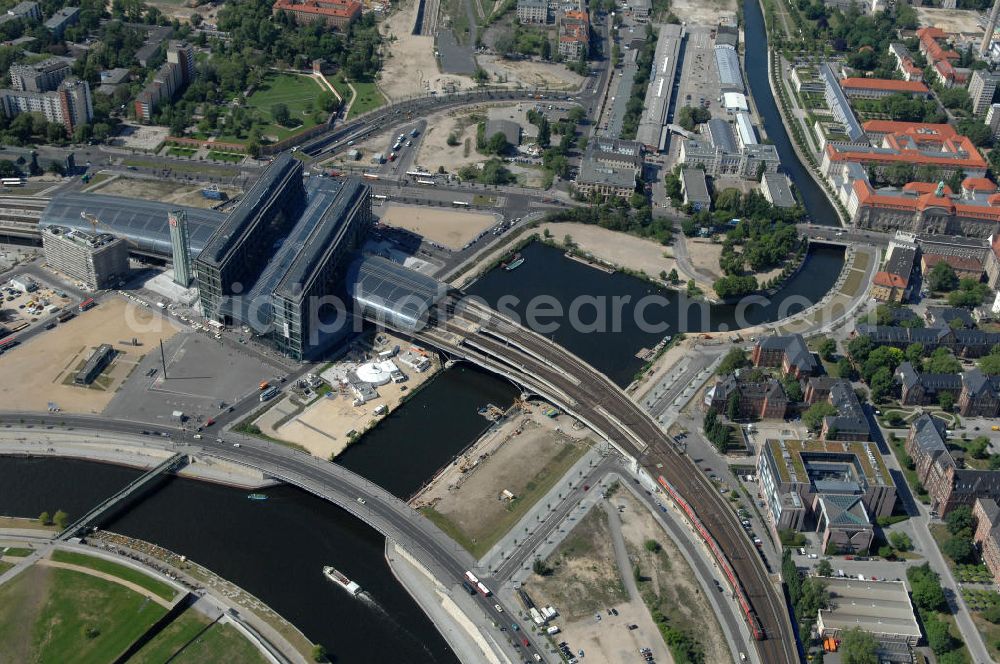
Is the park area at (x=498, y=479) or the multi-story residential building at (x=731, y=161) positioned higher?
the multi-story residential building at (x=731, y=161)

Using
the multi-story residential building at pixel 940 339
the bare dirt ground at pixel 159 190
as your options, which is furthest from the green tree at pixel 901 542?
the bare dirt ground at pixel 159 190

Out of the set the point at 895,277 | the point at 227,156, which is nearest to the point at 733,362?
the point at 895,277

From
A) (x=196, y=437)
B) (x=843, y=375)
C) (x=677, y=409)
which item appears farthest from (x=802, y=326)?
(x=196, y=437)

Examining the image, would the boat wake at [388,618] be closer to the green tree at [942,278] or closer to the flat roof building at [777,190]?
the green tree at [942,278]

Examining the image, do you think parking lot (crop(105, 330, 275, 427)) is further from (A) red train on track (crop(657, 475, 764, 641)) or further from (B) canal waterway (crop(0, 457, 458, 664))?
(A) red train on track (crop(657, 475, 764, 641))

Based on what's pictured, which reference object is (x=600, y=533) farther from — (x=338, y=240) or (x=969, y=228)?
(x=969, y=228)

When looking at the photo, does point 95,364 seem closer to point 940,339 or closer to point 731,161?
point 940,339
